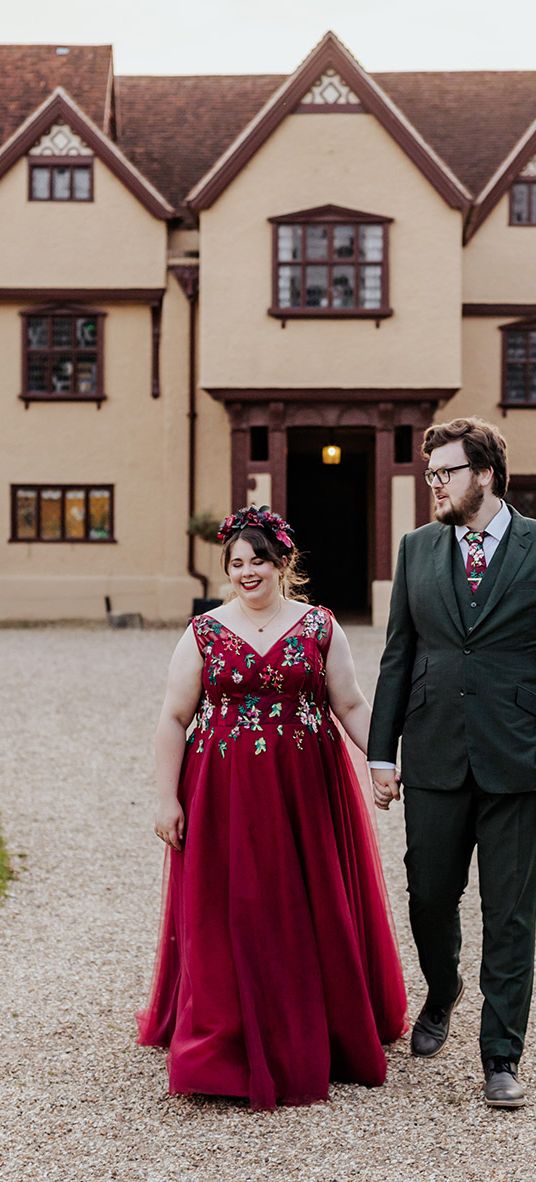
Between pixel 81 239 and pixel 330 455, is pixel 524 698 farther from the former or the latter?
pixel 81 239

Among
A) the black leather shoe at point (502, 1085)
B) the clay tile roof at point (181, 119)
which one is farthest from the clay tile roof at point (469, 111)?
the black leather shoe at point (502, 1085)

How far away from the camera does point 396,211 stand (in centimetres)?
1983

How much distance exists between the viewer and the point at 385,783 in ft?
13.0

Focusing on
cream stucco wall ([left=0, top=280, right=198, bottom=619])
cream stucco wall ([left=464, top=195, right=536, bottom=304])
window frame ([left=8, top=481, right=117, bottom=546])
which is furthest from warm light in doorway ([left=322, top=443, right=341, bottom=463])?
window frame ([left=8, top=481, right=117, bottom=546])

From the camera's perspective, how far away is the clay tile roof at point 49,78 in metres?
23.2

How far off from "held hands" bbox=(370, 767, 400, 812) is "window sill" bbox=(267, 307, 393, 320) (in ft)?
54.0

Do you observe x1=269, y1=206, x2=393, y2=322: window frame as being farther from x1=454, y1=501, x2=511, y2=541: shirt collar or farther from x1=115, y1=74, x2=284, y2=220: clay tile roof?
x1=454, y1=501, x2=511, y2=541: shirt collar

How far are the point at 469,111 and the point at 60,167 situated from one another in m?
8.15

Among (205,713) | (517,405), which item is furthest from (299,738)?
(517,405)

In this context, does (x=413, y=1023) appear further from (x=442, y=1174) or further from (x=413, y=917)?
(x=442, y=1174)

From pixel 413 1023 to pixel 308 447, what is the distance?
19955 millimetres

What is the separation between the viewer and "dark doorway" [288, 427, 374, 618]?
84.1ft

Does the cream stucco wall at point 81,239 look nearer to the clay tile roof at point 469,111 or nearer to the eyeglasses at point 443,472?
the clay tile roof at point 469,111

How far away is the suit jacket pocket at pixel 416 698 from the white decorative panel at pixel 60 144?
741 inches
